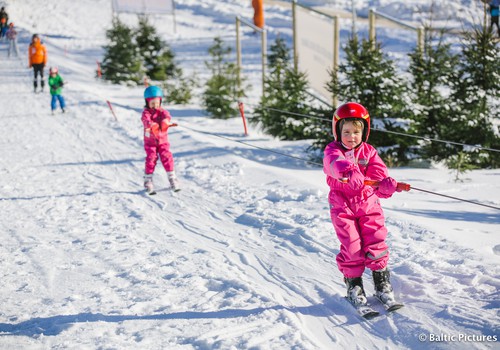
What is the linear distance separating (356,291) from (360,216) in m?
0.60

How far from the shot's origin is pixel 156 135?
833 cm

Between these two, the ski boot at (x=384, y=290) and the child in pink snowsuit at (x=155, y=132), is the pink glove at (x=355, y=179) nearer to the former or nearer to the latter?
the ski boot at (x=384, y=290)

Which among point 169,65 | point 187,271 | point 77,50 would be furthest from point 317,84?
point 77,50

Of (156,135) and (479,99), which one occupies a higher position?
Result: (479,99)

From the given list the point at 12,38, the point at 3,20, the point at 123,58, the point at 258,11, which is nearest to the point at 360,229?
the point at 123,58

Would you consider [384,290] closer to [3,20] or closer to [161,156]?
[161,156]

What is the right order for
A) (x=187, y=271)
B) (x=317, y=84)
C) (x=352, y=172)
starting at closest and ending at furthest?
(x=352, y=172)
(x=187, y=271)
(x=317, y=84)

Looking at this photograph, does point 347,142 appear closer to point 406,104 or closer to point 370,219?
point 370,219

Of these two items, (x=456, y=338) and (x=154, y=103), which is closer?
(x=456, y=338)

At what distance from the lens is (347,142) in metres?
4.14

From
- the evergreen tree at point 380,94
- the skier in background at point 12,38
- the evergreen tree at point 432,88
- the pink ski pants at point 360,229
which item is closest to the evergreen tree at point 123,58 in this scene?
the skier in background at point 12,38

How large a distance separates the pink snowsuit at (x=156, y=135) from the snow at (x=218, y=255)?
0.49 meters

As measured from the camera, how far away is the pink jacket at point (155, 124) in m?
8.16

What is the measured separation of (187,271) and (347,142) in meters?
2.14
